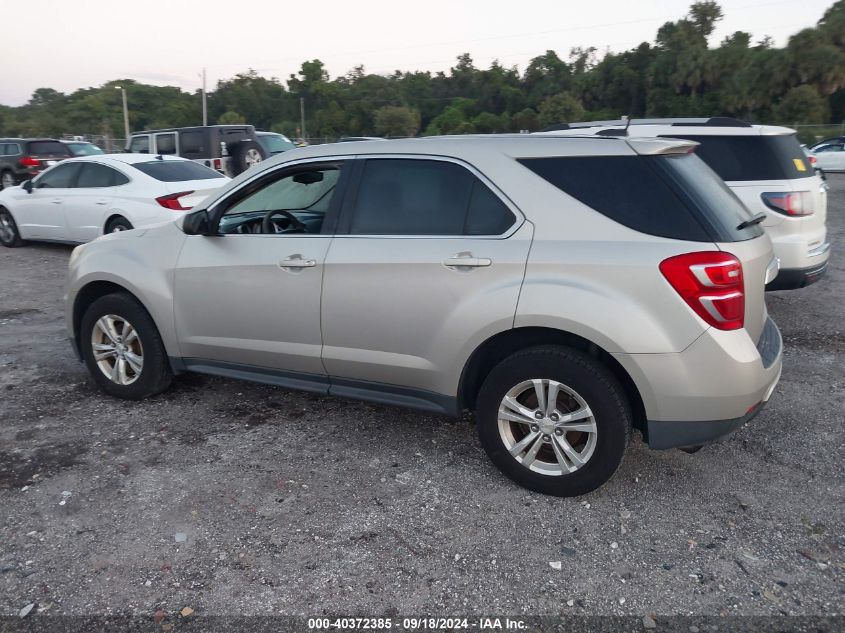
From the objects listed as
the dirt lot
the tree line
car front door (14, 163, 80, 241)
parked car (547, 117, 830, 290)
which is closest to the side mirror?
the dirt lot

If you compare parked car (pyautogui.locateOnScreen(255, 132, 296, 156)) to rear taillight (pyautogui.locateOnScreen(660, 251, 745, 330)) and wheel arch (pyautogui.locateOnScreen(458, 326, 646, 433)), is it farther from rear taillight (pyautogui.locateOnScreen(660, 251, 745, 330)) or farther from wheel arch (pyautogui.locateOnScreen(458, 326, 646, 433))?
rear taillight (pyautogui.locateOnScreen(660, 251, 745, 330))

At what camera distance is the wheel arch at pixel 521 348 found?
3316mm

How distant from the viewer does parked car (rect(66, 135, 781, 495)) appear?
3121 millimetres

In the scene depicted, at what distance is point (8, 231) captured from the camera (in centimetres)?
1148

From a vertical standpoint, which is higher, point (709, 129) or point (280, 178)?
point (709, 129)

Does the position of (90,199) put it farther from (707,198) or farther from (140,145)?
(707,198)

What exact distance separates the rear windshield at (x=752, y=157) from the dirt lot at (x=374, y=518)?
220cm

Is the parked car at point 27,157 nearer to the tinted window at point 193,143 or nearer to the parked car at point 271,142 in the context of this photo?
the tinted window at point 193,143

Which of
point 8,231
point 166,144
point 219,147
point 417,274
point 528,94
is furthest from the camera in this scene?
point 528,94

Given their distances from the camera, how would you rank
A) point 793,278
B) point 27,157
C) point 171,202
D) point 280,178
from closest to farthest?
1. point 280,178
2. point 793,278
3. point 171,202
4. point 27,157

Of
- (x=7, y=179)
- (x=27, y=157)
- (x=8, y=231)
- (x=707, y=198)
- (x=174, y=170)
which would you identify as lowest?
(x=7, y=179)

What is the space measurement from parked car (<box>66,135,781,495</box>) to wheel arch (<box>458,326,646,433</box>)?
10 mm

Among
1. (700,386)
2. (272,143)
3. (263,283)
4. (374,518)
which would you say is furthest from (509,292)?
(272,143)

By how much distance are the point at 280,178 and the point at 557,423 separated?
7.22ft
